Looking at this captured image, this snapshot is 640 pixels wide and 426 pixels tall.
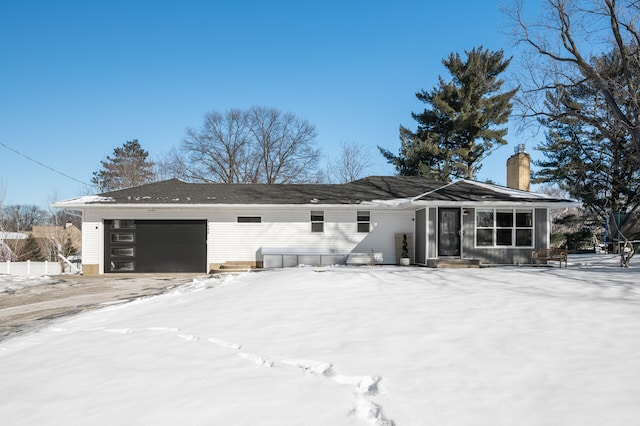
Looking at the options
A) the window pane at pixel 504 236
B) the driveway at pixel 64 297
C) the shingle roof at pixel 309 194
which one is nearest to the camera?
the driveway at pixel 64 297

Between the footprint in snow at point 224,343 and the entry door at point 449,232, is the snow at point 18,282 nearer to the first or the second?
the footprint in snow at point 224,343

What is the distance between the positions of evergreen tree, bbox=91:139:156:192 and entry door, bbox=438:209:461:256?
1348 inches

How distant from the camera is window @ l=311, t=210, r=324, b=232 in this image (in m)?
16.6

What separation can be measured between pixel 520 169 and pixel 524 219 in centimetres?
467

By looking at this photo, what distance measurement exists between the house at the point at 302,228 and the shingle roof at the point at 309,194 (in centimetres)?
8

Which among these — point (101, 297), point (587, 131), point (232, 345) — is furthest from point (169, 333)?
point (587, 131)

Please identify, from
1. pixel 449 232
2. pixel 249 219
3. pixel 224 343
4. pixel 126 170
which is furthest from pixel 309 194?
pixel 126 170

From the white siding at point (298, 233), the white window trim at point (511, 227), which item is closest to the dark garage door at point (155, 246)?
the white siding at point (298, 233)

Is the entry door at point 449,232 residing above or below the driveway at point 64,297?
above

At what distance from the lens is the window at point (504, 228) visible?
50.5 ft

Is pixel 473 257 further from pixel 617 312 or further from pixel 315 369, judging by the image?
pixel 315 369

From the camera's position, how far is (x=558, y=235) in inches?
1097

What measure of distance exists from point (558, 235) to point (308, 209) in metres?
20.5

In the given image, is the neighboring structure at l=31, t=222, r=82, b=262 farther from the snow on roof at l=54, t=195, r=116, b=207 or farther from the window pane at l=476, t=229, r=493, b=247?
the window pane at l=476, t=229, r=493, b=247
